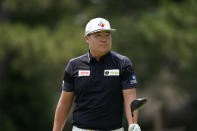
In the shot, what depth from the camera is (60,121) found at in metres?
5.45

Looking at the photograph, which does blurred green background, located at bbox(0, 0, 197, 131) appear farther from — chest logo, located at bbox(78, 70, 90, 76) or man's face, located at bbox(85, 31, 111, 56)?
chest logo, located at bbox(78, 70, 90, 76)

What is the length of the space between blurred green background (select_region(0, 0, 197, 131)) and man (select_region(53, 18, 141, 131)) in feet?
23.7

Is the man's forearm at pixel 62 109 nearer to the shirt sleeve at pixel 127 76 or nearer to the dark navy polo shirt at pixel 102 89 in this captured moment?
the dark navy polo shirt at pixel 102 89

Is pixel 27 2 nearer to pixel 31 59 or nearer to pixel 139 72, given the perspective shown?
pixel 31 59

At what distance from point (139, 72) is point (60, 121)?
945 centimetres

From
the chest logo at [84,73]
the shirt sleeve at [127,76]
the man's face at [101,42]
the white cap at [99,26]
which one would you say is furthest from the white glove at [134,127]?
the white cap at [99,26]

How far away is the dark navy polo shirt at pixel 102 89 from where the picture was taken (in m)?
5.08

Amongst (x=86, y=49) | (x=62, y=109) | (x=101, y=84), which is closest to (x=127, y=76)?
(x=101, y=84)

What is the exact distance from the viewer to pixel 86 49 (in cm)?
1341

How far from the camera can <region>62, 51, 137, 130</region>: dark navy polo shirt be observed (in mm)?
5078

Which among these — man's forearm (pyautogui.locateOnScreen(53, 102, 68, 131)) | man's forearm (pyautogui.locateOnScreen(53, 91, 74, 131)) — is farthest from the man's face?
man's forearm (pyautogui.locateOnScreen(53, 102, 68, 131))

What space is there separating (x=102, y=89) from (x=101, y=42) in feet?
1.50

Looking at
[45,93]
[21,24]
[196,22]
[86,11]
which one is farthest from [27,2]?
[196,22]

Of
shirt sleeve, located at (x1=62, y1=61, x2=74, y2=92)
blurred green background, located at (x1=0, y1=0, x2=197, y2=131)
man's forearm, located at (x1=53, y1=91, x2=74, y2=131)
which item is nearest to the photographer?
shirt sleeve, located at (x1=62, y1=61, x2=74, y2=92)
